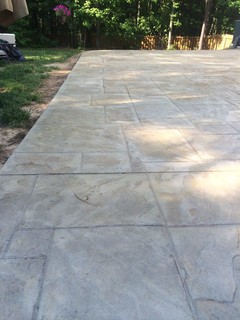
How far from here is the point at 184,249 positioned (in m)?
1.88

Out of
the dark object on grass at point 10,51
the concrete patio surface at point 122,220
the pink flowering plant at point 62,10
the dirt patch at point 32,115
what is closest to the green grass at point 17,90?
the dirt patch at point 32,115

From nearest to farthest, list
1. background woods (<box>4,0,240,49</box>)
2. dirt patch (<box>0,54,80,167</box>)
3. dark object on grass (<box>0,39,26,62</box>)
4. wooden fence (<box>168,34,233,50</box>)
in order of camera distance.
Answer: dirt patch (<box>0,54,80,167</box>) < dark object on grass (<box>0,39,26,62</box>) < background woods (<box>4,0,240,49</box>) < wooden fence (<box>168,34,233,50</box>)

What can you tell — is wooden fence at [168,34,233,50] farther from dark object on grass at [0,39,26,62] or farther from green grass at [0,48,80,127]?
green grass at [0,48,80,127]

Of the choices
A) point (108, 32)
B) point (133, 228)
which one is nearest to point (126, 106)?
point (133, 228)

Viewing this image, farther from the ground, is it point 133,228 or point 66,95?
point 133,228

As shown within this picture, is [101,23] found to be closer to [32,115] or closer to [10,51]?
[10,51]

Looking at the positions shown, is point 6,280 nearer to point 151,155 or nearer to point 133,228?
point 133,228

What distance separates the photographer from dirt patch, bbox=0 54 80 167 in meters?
3.40

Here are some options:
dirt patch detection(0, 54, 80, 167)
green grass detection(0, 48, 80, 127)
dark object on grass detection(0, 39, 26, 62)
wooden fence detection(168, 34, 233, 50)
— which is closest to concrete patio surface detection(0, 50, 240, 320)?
dirt patch detection(0, 54, 80, 167)

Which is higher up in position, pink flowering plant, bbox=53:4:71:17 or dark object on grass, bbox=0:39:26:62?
pink flowering plant, bbox=53:4:71:17

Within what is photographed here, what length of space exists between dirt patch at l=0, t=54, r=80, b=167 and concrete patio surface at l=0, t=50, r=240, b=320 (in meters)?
0.15

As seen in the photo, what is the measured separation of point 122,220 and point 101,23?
18.7 metres

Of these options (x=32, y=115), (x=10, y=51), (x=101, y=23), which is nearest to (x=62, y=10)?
(x=101, y=23)

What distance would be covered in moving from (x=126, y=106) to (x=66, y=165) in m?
2.26
